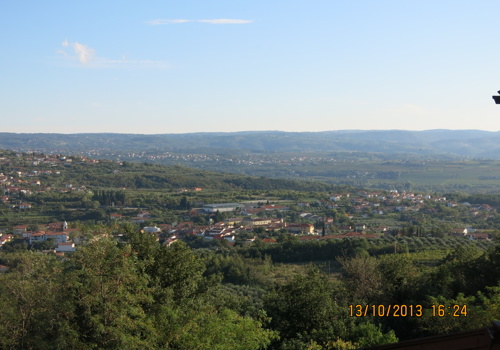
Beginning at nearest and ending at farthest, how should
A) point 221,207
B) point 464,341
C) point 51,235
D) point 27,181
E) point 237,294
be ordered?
point 464,341
point 237,294
point 51,235
point 221,207
point 27,181

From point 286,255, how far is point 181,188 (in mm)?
42325

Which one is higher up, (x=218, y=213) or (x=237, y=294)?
(x=237, y=294)

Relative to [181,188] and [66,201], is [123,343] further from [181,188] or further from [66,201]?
[181,188]

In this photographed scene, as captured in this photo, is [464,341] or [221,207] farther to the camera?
[221,207]

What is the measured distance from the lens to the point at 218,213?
52.2 meters

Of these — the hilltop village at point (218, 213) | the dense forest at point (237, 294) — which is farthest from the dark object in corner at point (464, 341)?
the hilltop village at point (218, 213)

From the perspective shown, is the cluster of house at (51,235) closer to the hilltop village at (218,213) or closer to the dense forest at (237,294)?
the hilltop village at (218,213)

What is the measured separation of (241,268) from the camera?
26.2m

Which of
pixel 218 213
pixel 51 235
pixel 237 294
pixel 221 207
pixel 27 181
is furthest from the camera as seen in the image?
pixel 27 181

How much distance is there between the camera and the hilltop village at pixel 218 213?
4003 cm
